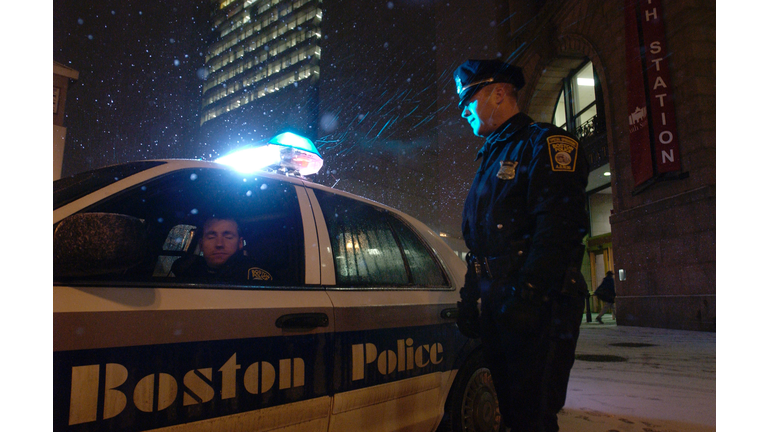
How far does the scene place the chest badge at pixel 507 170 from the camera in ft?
5.84

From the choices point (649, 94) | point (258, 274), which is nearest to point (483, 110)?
point (258, 274)

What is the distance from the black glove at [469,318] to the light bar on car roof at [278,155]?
52.8 inches

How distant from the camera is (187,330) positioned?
1.34 meters

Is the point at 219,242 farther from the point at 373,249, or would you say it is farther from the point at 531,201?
the point at 531,201

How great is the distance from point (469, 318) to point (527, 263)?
0.50 meters

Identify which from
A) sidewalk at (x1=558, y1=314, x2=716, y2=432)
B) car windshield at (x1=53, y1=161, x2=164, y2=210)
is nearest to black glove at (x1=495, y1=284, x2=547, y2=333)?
car windshield at (x1=53, y1=161, x2=164, y2=210)

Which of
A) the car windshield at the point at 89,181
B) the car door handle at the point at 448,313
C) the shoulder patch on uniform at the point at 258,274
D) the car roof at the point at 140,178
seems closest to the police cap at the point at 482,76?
the car roof at the point at 140,178

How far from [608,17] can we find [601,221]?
7759 millimetres

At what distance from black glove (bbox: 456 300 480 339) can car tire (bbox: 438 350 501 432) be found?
53cm

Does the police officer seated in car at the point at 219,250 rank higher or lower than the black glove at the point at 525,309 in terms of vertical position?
higher

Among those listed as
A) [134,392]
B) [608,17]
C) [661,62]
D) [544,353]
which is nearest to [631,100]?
[661,62]

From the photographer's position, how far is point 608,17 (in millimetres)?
13039

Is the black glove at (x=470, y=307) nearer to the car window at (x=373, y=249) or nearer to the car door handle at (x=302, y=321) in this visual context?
the car window at (x=373, y=249)
